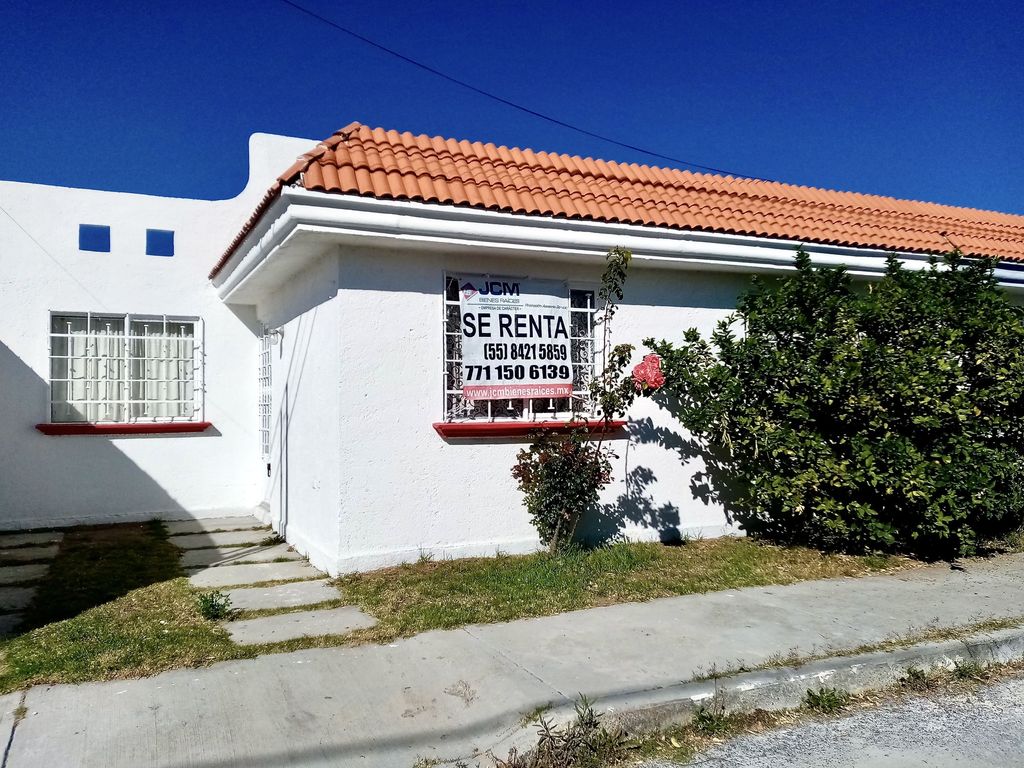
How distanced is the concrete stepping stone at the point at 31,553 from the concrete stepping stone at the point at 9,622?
6.50 feet

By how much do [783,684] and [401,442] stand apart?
3.52 m

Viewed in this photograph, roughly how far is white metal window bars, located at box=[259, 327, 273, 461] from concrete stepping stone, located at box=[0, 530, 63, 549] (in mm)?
2274

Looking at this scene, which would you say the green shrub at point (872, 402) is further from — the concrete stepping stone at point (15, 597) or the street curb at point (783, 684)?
the concrete stepping stone at point (15, 597)

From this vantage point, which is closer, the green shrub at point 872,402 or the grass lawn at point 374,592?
the grass lawn at point 374,592

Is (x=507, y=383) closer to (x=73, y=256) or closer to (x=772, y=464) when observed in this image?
(x=772, y=464)

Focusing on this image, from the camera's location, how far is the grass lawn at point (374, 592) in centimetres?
464

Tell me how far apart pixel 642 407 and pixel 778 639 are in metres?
3.10

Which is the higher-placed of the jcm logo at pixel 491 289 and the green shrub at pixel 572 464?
the jcm logo at pixel 491 289

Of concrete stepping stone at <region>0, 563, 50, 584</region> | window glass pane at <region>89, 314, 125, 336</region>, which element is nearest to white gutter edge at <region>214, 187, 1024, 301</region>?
window glass pane at <region>89, 314, 125, 336</region>

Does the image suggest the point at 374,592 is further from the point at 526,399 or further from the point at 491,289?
the point at 491,289

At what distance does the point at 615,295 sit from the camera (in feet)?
25.2

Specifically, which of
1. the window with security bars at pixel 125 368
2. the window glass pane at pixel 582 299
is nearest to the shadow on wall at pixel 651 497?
the window glass pane at pixel 582 299

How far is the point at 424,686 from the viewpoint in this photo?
4270mm

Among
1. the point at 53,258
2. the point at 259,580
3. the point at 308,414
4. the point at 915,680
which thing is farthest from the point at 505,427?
the point at 53,258
